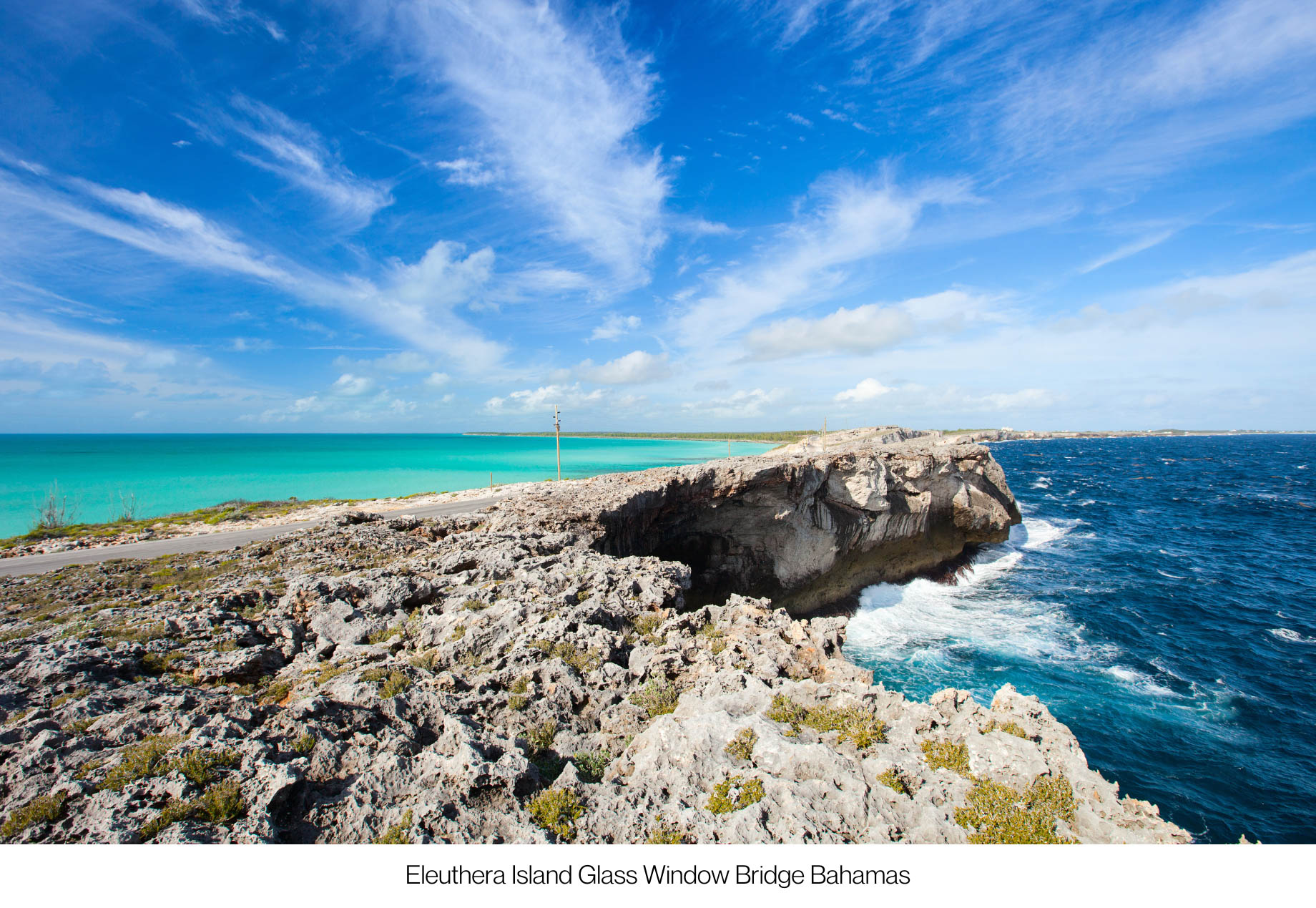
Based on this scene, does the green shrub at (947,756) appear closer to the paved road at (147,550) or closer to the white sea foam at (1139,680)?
the white sea foam at (1139,680)

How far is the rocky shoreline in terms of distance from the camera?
18.0 feet

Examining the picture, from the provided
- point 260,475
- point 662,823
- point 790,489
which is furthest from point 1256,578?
point 260,475

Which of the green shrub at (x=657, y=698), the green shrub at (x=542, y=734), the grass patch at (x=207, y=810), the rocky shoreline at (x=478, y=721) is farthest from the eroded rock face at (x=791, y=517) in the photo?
the grass patch at (x=207, y=810)

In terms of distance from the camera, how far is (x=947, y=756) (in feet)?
21.4

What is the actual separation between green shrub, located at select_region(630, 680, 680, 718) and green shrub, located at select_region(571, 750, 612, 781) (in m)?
1.18

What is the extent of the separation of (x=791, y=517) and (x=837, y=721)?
21763mm

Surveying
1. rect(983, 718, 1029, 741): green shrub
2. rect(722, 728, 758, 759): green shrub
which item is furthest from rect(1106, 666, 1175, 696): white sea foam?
rect(722, 728, 758, 759): green shrub

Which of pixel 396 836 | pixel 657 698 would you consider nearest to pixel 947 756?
pixel 657 698

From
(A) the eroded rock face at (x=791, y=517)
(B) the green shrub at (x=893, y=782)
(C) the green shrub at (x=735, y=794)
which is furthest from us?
(A) the eroded rock face at (x=791, y=517)

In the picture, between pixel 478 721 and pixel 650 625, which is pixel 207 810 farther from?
pixel 650 625

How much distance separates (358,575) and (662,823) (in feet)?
35.4

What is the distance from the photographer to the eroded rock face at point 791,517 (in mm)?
21094

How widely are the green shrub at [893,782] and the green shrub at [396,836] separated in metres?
5.48
